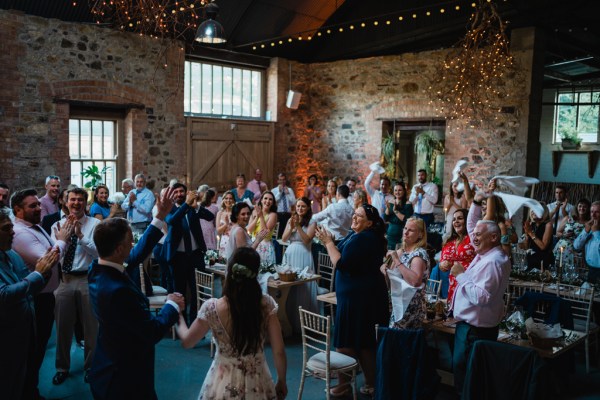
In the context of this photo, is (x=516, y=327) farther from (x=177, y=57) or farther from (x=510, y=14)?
(x=177, y=57)

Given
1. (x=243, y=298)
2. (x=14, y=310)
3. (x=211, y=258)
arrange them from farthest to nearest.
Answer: (x=211, y=258)
(x=14, y=310)
(x=243, y=298)

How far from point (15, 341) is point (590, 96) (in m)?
16.6

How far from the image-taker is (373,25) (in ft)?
42.0

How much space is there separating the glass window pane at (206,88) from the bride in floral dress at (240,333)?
32.1 feet

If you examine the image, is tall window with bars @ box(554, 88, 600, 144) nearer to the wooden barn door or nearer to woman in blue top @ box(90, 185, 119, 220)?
the wooden barn door

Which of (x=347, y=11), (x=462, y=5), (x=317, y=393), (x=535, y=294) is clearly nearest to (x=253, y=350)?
(x=317, y=393)

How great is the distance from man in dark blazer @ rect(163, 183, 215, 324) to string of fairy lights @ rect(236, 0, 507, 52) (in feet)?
22.1

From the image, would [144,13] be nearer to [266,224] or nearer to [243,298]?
[266,224]

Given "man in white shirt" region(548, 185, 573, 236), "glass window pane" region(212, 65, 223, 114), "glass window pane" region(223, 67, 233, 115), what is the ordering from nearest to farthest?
"man in white shirt" region(548, 185, 573, 236) < "glass window pane" region(212, 65, 223, 114) < "glass window pane" region(223, 67, 233, 115)

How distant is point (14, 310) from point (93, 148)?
758 cm

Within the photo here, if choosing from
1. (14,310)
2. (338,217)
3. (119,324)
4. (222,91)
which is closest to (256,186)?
(222,91)

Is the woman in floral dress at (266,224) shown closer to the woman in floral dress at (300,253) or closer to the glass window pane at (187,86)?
the woman in floral dress at (300,253)

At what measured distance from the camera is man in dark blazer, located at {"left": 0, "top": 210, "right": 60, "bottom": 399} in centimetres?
346

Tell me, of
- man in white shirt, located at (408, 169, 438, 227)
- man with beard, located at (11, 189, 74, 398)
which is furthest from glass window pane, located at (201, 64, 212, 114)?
man with beard, located at (11, 189, 74, 398)
